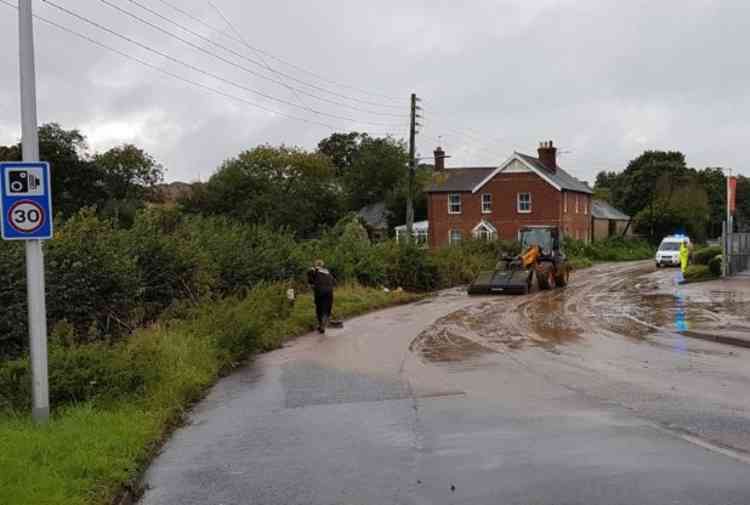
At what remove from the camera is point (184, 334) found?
48.6 ft

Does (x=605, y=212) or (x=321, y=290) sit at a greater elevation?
(x=605, y=212)

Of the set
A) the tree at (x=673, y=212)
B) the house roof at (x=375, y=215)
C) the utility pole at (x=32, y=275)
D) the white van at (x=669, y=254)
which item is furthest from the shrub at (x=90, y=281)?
the tree at (x=673, y=212)

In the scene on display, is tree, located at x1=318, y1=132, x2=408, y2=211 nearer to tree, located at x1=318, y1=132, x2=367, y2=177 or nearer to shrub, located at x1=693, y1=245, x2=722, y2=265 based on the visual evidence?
tree, located at x1=318, y1=132, x2=367, y2=177

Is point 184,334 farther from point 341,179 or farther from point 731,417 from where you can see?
point 341,179

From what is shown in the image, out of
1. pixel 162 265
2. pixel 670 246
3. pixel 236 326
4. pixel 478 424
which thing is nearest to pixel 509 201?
pixel 670 246

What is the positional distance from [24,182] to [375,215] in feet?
242

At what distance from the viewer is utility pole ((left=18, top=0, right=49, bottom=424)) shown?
8.50 m

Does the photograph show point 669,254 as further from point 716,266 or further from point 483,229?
point 483,229

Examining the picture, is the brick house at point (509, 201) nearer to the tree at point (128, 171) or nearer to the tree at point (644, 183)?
the tree at point (644, 183)

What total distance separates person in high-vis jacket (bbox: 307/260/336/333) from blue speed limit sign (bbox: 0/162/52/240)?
1101 centimetres

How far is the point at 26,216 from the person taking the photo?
8.51 metres

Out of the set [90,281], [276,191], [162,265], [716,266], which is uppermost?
[276,191]

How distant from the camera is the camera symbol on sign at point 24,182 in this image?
27.8 ft

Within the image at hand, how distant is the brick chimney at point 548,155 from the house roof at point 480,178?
0.42 m
